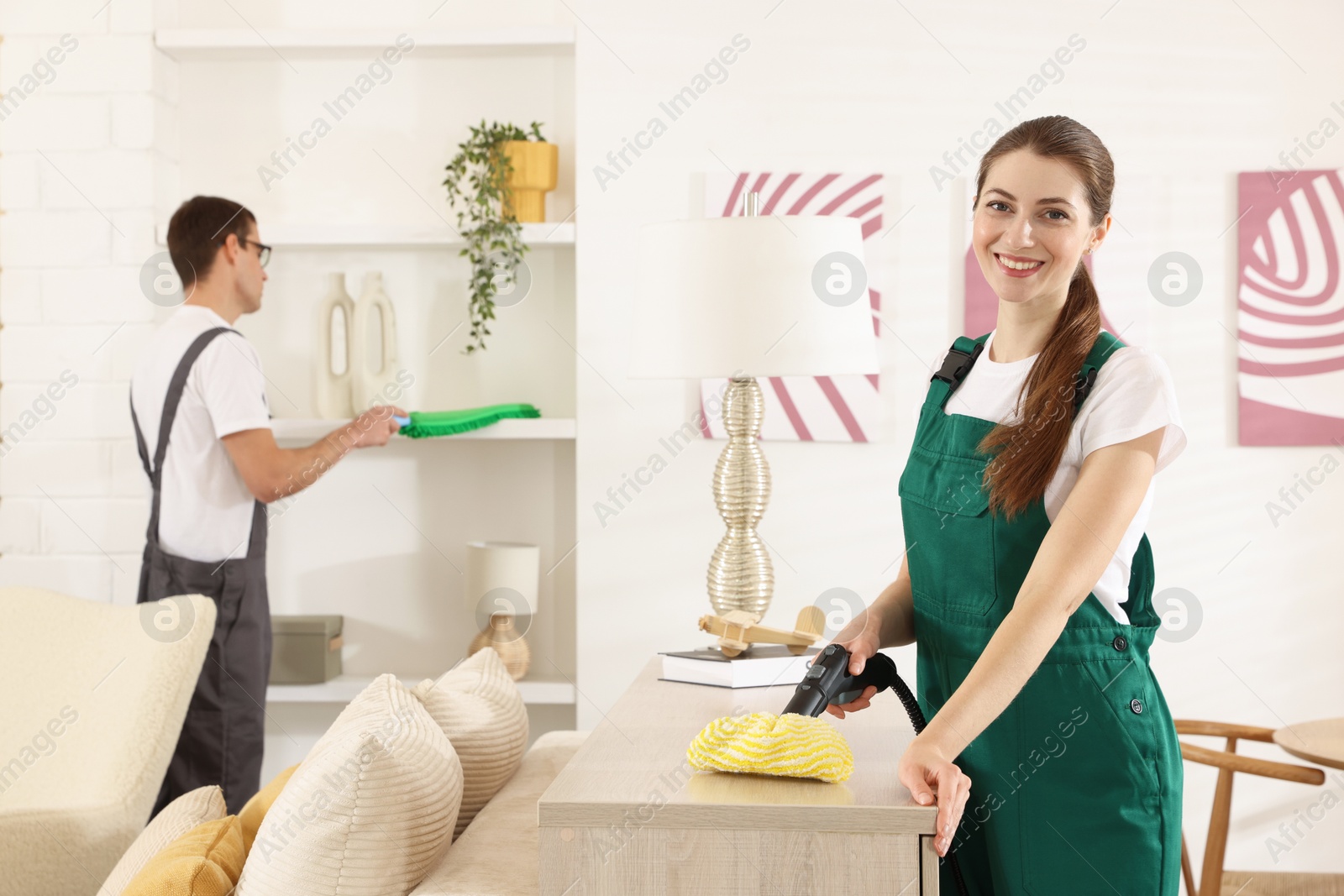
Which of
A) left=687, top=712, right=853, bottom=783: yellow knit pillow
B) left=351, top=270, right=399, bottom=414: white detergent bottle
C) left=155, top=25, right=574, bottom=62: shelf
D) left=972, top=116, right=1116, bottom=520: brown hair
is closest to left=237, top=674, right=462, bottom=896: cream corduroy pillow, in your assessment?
left=687, top=712, right=853, bottom=783: yellow knit pillow

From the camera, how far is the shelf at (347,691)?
9.33 feet

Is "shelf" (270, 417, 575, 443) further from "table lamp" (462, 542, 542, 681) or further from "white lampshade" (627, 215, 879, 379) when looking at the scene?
"white lampshade" (627, 215, 879, 379)

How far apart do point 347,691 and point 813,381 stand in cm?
146

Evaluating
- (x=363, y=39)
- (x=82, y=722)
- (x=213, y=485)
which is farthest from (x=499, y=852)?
(x=363, y=39)

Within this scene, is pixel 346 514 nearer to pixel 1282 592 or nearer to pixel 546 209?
pixel 546 209

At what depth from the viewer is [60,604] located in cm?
211

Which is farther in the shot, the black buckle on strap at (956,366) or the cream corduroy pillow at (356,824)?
the black buckle on strap at (956,366)

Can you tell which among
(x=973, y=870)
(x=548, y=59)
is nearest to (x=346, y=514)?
(x=548, y=59)

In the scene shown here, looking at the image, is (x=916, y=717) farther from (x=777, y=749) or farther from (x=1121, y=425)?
(x=1121, y=425)

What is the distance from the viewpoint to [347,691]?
2871mm

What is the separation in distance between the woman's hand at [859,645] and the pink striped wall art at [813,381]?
57.8 inches

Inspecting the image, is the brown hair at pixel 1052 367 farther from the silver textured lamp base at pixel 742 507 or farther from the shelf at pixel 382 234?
the shelf at pixel 382 234

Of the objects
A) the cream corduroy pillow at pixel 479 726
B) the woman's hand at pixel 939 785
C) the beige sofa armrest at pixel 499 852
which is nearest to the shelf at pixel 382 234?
the cream corduroy pillow at pixel 479 726

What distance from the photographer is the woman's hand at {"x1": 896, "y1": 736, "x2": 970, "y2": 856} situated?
40.2 inches
